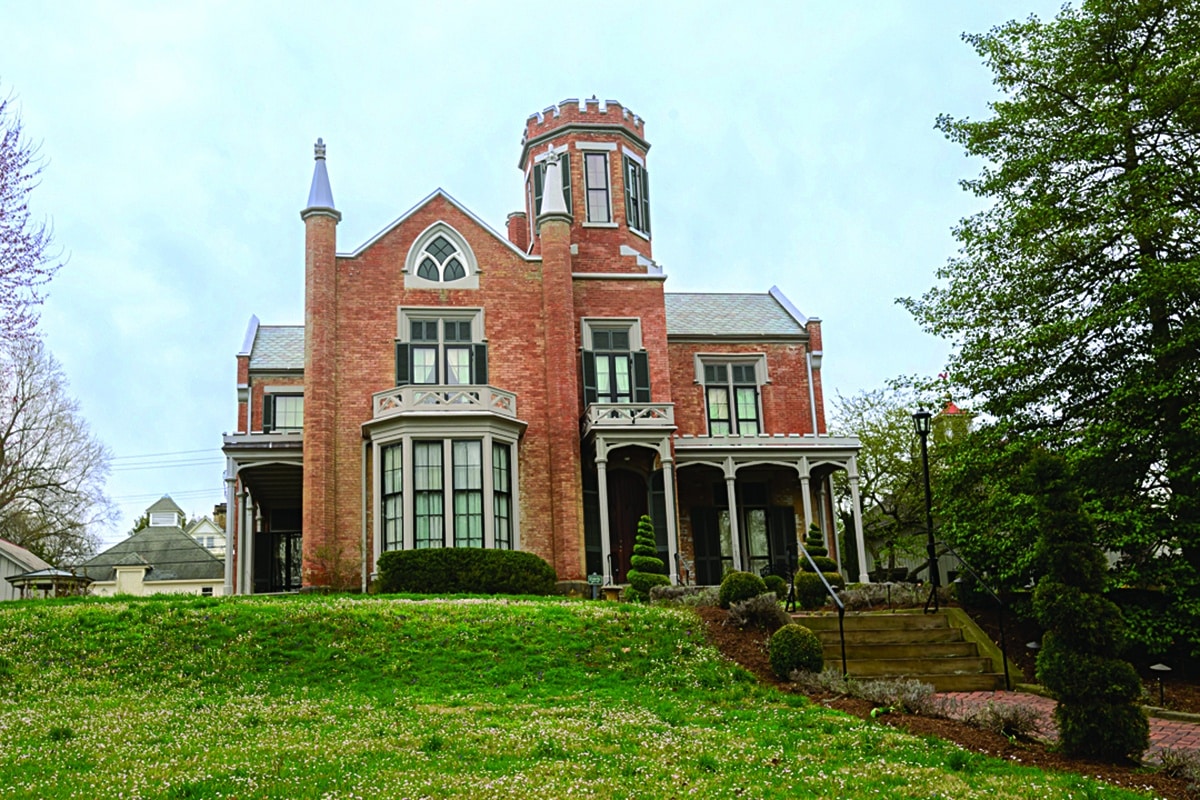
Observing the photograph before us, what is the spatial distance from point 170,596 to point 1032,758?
602 inches

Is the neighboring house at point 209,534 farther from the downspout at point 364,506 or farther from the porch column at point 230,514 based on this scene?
the downspout at point 364,506

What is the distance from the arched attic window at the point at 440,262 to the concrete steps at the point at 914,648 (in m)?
14.2

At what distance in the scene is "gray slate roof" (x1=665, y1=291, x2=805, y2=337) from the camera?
3212cm

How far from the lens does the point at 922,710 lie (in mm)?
12117

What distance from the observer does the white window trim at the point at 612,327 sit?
28.8m

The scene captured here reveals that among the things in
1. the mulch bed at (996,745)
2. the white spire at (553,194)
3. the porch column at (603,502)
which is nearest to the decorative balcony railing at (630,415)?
the porch column at (603,502)

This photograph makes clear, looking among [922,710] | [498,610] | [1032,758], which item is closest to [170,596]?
[498,610]

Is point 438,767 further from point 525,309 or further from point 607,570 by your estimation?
point 525,309

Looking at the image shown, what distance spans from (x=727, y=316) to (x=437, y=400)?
36.8 ft

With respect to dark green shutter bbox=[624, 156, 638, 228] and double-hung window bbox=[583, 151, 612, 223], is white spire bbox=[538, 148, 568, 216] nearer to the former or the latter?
double-hung window bbox=[583, 151, 612, 223]

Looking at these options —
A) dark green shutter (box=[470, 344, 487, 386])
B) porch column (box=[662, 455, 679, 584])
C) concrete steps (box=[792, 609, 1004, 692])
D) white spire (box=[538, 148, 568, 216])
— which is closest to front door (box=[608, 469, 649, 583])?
porch column (box=[662, 455, 679, 584])

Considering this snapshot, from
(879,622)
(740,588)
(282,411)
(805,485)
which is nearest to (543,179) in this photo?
(282,411)

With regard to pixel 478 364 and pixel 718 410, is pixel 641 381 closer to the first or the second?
pixel 718 410

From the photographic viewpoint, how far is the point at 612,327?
2916 cm
